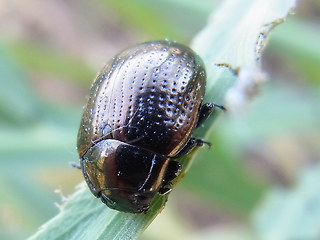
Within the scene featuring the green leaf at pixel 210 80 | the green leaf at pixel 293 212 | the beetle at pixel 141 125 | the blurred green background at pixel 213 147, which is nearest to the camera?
the green leaf at pixel 210 80

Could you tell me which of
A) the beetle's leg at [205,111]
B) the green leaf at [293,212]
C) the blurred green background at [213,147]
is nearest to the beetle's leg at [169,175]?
the beetle's leg at [205,111]

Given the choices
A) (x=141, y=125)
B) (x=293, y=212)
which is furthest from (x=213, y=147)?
(x=141, y=125)

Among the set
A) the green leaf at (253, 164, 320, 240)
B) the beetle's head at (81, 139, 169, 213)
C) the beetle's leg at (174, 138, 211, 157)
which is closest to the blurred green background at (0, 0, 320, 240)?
the green leaf at (253, 164, 320, 240)

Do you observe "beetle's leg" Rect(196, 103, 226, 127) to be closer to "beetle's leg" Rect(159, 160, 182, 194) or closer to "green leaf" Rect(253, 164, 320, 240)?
"beetle's leg" Rect(159, 160, 182, 194)

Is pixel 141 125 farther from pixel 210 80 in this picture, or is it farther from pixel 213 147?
pixel 213 147

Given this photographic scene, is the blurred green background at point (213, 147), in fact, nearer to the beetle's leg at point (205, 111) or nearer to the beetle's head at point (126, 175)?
the beetle's head at point (126, 175)

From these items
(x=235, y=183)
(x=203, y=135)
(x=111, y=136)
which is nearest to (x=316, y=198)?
(x=235, y=183)

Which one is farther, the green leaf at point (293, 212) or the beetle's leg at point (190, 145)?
the green leaf at point (293, 212)
